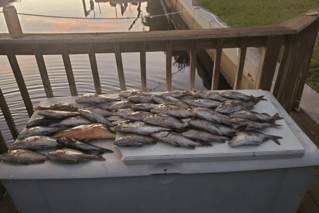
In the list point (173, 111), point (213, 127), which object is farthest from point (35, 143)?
point (213, 127)

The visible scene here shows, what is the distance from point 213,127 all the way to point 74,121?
152 cm

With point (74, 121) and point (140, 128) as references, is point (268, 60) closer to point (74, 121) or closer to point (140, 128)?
point (140, 128)

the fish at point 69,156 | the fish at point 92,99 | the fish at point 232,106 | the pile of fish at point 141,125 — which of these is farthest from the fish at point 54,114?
the fish at point 232,106

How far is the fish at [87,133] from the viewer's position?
7.03 feet

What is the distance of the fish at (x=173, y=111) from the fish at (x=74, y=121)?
79 cm

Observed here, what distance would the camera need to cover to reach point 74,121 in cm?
230

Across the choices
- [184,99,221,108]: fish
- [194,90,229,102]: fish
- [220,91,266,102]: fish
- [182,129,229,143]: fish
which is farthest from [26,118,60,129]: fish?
[220,91,266,102]: fish

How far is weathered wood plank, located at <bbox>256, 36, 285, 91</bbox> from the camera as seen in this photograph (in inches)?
129

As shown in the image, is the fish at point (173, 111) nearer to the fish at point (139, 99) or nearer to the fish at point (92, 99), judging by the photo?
the fish at point (139, 99)

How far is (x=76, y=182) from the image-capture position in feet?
6.32

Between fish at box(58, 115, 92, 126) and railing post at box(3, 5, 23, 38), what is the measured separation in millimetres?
1506

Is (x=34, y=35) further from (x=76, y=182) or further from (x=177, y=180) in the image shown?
(x=177, y=180)

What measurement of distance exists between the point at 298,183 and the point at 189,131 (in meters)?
1.22

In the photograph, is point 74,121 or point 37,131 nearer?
point 37,131
